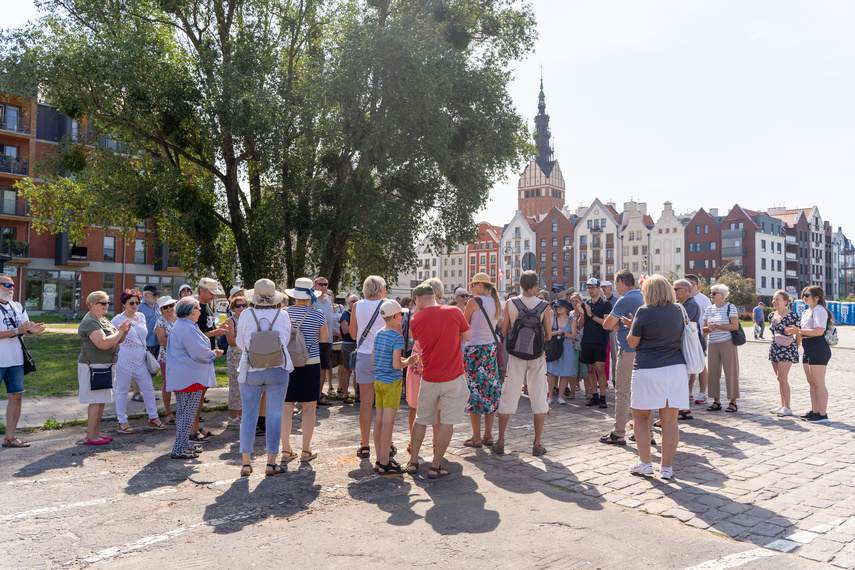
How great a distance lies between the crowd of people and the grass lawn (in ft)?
12.2

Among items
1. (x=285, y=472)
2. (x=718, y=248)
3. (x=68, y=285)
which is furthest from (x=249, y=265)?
(x=718, y=248)

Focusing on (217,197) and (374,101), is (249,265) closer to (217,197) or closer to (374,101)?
(217,197)

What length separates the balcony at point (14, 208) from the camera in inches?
1658

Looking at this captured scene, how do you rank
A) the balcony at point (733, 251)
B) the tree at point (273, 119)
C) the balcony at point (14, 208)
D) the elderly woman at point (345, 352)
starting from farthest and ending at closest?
the balcony at point (733, 251)
the balcony at point (14, 208)
the tree at point (273, 119)
the elderly woman at point (345, 352)

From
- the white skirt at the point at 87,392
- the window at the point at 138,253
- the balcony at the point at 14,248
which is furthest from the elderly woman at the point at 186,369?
the window at the point at 138,253

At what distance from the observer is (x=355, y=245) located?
2228cm

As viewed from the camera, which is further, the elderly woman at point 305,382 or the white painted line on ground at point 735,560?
the elderly woman at point 305,382

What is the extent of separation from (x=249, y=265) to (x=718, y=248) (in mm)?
80855

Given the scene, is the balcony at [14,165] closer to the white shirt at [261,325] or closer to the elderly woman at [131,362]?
the elderly woman at [131,362]

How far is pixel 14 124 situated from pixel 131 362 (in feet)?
143

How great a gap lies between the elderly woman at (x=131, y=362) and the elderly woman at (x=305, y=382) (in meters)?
2.60

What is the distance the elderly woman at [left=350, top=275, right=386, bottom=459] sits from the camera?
696cm

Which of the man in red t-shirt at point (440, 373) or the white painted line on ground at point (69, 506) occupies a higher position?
the man in red t-shirt at point (440, 373)

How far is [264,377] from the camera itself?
620 centimetres
